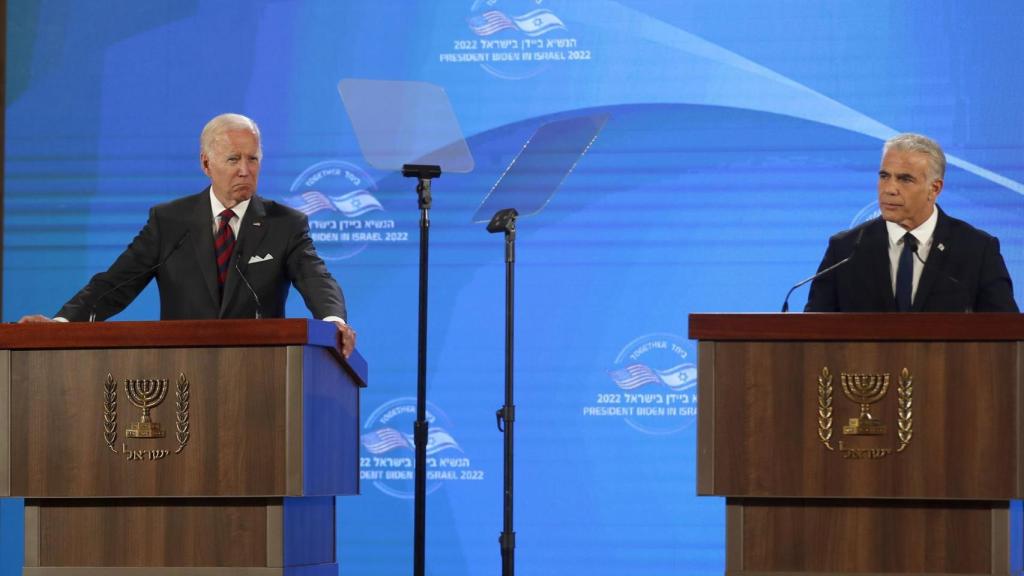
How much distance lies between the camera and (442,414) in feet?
18.0

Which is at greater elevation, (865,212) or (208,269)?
(865,212)

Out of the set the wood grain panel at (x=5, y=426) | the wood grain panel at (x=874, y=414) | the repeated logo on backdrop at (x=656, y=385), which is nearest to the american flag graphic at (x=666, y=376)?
the repeated logo on backdrop at (x=656, y=385)

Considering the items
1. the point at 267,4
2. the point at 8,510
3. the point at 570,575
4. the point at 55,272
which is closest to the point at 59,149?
the point at 55,272

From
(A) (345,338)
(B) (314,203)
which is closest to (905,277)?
(A) (345,338)

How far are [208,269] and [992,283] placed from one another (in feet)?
6.83

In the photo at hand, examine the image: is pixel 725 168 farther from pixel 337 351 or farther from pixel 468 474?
pixel 337 351

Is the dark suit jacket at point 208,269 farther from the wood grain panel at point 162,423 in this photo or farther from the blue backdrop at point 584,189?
the blue backdrop at point 584,189

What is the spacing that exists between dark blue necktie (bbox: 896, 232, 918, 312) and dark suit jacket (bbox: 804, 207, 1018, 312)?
18 mm

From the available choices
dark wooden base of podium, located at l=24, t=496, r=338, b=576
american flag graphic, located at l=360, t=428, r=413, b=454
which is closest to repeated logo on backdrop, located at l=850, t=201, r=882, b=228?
american flag graphic, located at l=360, t=428, r=413, b=454

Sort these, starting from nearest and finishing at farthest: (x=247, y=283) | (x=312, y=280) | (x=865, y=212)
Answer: (x=247, y=283) < (x=312, y=280) < (x=865, y=212)

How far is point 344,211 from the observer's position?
552 cm

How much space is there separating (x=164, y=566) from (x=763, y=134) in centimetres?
295

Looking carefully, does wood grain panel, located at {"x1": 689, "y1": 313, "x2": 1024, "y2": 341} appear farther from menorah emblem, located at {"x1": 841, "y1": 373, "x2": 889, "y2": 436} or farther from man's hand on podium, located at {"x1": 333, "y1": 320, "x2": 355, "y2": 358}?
man's hand on podium, located at {"x1": 333, "y1": 320, "x2": 355, "y2": 358}

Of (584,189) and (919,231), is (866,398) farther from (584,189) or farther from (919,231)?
(584,189)
